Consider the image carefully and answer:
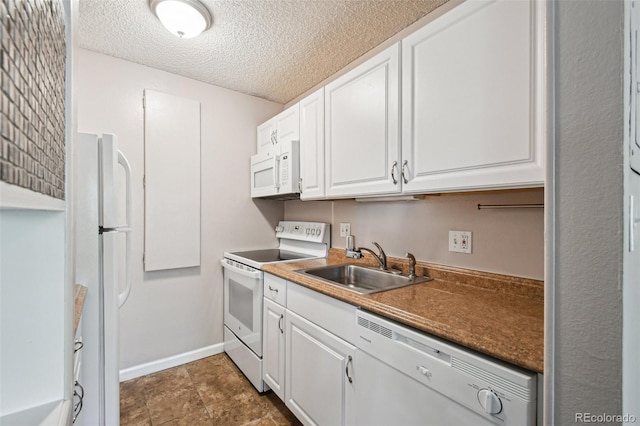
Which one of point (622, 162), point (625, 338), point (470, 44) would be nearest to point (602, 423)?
point (625, 338)

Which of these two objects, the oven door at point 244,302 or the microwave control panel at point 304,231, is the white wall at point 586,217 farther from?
the microwave control panel at point 304,231

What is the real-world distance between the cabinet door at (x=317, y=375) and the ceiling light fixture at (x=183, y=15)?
5.95 feet

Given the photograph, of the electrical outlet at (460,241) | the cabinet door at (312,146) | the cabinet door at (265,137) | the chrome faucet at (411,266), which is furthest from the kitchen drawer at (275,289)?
the cabinet door at (265,137)

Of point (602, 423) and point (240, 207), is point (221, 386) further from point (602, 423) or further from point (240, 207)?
point (602, 423)

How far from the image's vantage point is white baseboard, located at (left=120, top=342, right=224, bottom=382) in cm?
224

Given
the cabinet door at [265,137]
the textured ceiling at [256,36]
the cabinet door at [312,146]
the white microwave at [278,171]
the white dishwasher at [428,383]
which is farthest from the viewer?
the cabinet door at [265,137]

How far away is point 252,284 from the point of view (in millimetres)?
2119

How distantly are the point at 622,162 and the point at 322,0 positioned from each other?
1.62 m

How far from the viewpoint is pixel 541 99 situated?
3.33ft

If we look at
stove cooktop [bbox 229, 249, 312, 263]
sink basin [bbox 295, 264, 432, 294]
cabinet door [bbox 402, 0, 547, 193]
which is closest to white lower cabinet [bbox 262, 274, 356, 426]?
sink basin [bbox 295, 264, 432, 294]

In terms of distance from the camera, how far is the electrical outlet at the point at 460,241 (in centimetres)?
157

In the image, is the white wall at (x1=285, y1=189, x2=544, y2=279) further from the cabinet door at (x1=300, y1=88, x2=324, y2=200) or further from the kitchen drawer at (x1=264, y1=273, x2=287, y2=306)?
the kitchen drawer at (x1=264, y1=273, x2=287, y2=306)

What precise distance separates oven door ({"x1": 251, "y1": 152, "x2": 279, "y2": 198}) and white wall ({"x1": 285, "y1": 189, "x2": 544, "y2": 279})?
0.63m

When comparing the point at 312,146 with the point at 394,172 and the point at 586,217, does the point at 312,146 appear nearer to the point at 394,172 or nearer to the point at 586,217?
the point at 394,172
